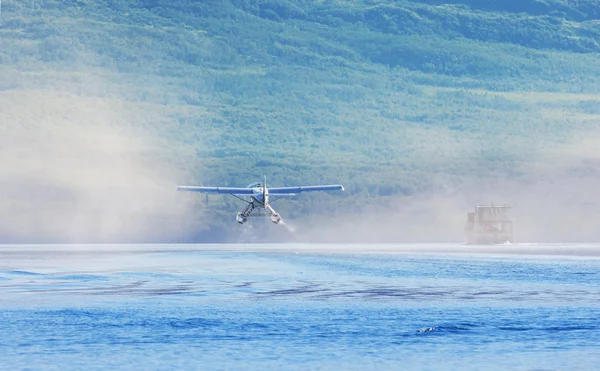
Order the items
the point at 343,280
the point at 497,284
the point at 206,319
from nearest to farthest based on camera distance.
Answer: the point at 206,319
the point at 497,284
the point at 343,280

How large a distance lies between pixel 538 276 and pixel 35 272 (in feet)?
210

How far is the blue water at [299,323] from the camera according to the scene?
65.8 m

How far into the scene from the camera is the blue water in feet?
216

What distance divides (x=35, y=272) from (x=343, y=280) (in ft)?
135

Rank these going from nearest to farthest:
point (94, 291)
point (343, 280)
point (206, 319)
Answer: point (206, 319)
point (94, 291)
point (343, 280)

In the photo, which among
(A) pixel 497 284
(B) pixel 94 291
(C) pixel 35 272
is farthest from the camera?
(C) pixel 35 272

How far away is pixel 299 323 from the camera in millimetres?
83625

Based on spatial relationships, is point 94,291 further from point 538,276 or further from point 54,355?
point 538,276

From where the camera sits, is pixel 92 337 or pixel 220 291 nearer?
pixel 92 337

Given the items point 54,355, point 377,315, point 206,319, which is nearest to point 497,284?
point 377,315

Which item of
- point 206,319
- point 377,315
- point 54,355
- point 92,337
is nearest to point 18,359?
point 54,355

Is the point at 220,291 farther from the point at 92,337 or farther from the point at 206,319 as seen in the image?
the point at 92,337

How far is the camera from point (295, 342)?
73.4m

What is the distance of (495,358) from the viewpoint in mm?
65500
